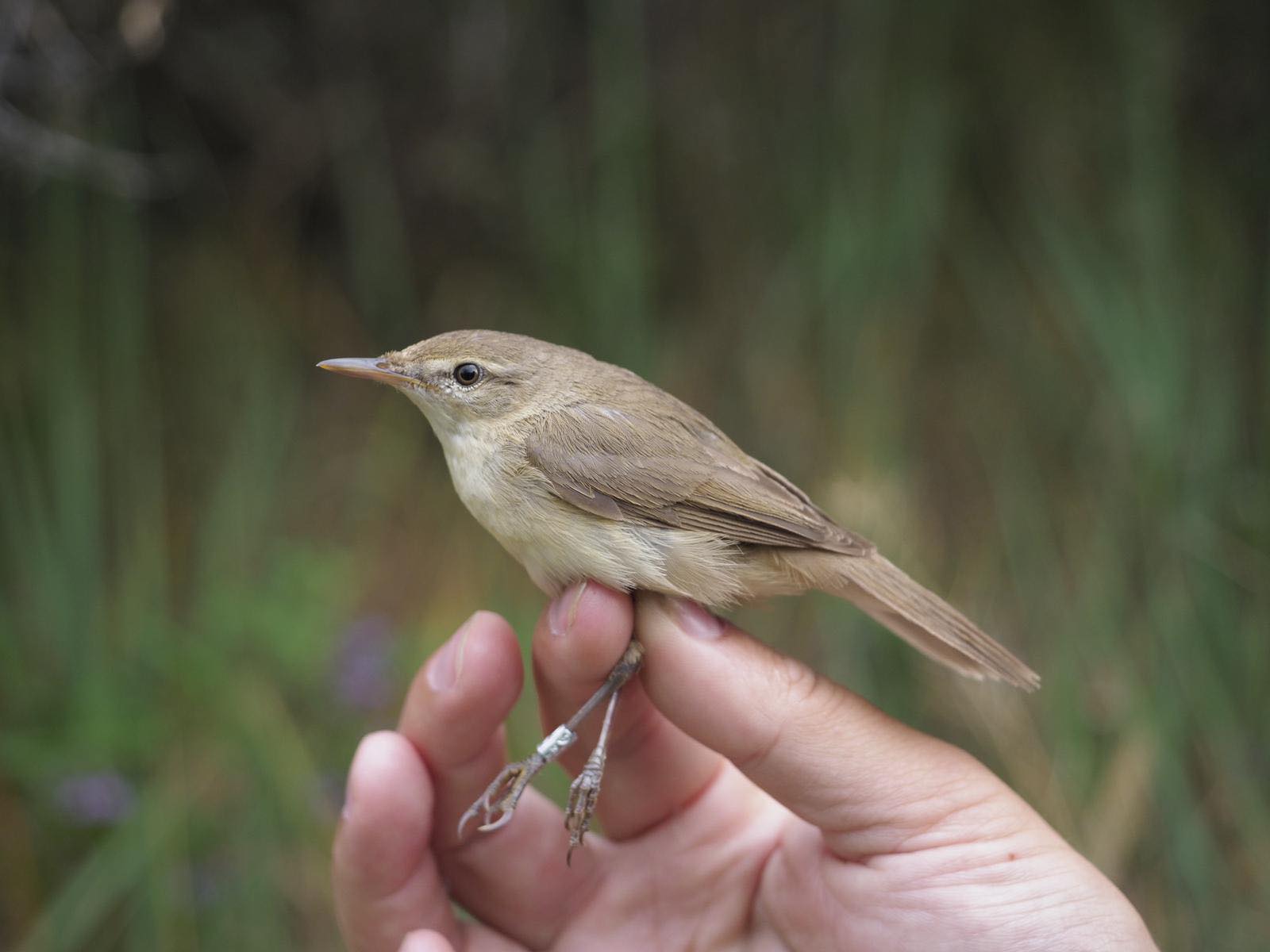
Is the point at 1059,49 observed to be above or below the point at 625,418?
above

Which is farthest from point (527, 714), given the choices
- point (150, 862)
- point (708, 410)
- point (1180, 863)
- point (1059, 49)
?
point (1059, 49)

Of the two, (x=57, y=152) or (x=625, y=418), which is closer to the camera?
(x=625, y=418)

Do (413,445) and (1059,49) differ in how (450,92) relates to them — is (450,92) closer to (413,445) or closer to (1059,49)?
(413,445)

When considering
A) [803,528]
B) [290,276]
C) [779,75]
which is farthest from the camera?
[290,276]

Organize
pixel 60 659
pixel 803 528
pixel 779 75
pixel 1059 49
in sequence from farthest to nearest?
pixel 779 75
pixel 1059 49
pixel 60 659
pixel 803 528

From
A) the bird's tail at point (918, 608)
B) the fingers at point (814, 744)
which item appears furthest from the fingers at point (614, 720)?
the bird's tail at point (918, 608)

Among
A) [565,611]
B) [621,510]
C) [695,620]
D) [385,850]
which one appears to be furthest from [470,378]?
[385,850]

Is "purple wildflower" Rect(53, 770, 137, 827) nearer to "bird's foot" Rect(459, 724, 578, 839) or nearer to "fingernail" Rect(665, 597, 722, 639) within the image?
"bird's foot" Rect(459, 724, 578, 839)

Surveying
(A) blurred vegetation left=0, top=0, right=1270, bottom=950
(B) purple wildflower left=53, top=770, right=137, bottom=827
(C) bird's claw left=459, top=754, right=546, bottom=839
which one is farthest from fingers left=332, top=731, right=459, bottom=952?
(B) purple wildflower left=53, top=770, right=137, bottom=827
